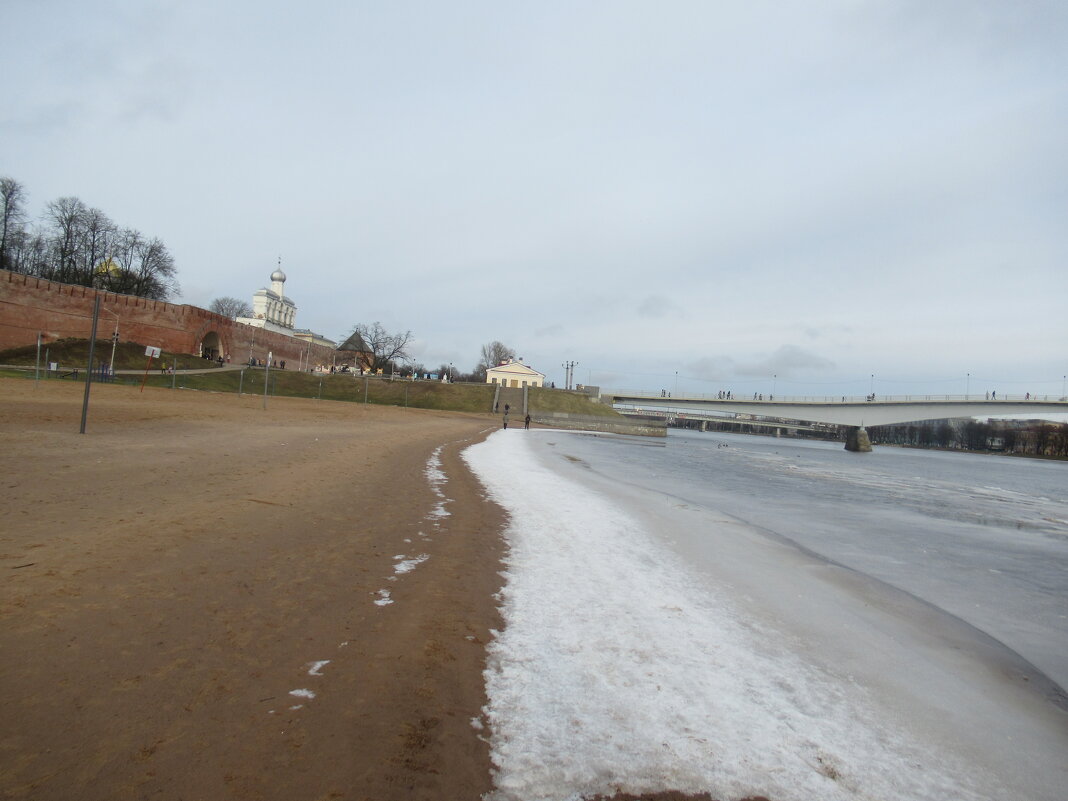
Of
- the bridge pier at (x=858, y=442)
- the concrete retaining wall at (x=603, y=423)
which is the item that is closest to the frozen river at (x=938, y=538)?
the concrete retaining wall at (x=603, y=423)

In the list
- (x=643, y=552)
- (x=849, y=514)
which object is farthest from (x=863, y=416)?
(x=643, y=552)

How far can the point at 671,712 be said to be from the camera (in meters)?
3.52

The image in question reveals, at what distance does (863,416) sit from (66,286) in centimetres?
8625

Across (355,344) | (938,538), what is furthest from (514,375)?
(938,538)

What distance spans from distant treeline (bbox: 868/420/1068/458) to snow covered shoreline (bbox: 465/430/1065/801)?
119 meters

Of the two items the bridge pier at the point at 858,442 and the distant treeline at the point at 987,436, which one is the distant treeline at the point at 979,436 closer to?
the distant treeline at the point at 987,436

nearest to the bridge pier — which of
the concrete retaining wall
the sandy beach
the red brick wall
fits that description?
the concrete retaining wall

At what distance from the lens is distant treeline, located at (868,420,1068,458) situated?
113 m

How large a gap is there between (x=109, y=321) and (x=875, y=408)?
281 feet

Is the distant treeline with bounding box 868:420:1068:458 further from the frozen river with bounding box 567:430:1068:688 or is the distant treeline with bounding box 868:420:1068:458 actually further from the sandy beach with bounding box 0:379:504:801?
the sandy beach with bounding box 0:379:504:801

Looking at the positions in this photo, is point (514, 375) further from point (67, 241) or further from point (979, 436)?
point (979, 436)

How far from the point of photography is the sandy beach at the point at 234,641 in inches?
103

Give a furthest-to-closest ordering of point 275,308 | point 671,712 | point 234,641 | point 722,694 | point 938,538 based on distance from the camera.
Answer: point 275,308 < point 938,538 < point 234,641 < point 722,694 < point 671,712

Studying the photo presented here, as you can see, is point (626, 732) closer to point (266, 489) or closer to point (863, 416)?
point (266, 489)
